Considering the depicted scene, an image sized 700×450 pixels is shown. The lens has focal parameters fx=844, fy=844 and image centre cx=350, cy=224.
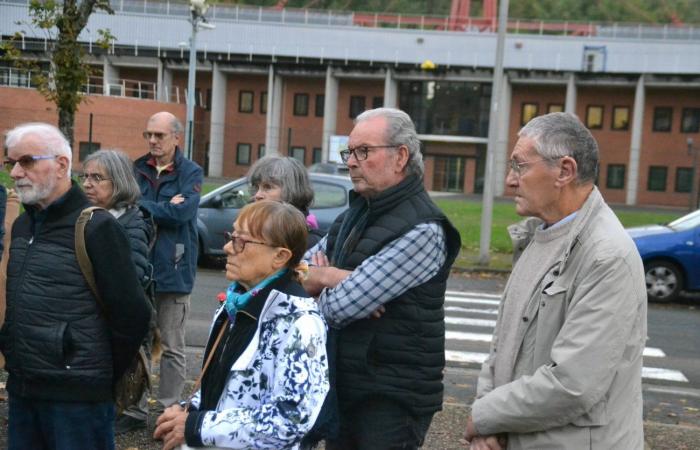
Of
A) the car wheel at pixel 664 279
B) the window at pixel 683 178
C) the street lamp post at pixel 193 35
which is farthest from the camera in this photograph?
the window at pixel 683 178

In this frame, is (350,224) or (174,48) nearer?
(350,224)

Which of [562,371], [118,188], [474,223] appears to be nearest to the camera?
[562,371]

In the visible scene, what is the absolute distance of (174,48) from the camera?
54.0m

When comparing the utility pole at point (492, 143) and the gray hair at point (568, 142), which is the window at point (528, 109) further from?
the gray hair at point (568, 142)

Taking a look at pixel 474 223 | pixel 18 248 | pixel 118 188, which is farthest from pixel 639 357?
pixel 474 223

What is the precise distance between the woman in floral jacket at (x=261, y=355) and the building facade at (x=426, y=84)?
151 feet

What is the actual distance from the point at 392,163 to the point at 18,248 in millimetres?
1634

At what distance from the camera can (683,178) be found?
5106 centimetres

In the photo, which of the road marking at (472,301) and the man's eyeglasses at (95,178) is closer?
the man's eyeglasses at (95,178)

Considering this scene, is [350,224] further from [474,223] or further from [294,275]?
[474,223]

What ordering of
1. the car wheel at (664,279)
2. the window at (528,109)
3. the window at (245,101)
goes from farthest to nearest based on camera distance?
the window at (245,101), the window at (528,109), the car wheel at (664,279)

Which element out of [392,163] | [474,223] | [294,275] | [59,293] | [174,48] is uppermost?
[174,48]

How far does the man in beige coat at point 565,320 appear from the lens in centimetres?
267

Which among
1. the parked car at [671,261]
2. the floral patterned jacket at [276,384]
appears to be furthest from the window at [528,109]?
the floral patterned jacket at [276,384]
